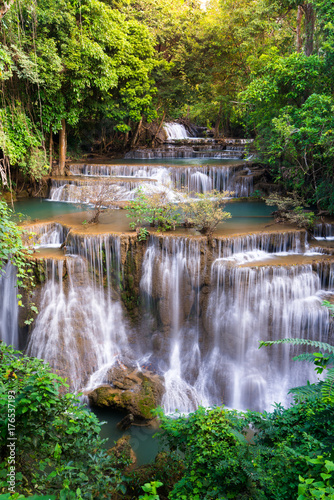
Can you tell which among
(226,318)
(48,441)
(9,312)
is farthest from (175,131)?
(48,441)

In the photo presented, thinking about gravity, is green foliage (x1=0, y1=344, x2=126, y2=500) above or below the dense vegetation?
below

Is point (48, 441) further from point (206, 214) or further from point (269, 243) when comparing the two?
point (269, 243)

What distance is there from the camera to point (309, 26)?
11234 mm

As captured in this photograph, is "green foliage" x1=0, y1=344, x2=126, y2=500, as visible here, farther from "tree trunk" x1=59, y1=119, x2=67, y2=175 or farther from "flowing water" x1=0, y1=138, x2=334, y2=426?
"tree trunk" x1=59, y1=119, x2=67, y2=175

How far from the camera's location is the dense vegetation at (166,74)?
994 centimetres

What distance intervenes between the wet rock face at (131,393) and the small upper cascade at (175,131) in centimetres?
2104

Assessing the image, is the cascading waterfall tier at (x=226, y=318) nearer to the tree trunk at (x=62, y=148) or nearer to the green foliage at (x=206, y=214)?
the green foliage at (x=206, y=214)

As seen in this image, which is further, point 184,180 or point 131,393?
point 184,180

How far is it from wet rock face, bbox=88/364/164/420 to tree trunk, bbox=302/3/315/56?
1187 centimetres

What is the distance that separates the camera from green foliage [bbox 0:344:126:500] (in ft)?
9.28

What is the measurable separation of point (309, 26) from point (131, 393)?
12652 mm

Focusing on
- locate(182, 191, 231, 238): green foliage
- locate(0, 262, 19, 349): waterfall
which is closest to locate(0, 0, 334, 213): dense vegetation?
locate(182, 191, 231, 238): green foliage

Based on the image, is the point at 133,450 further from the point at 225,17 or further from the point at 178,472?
the point at 225,17

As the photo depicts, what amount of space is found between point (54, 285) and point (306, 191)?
29.7 ft
